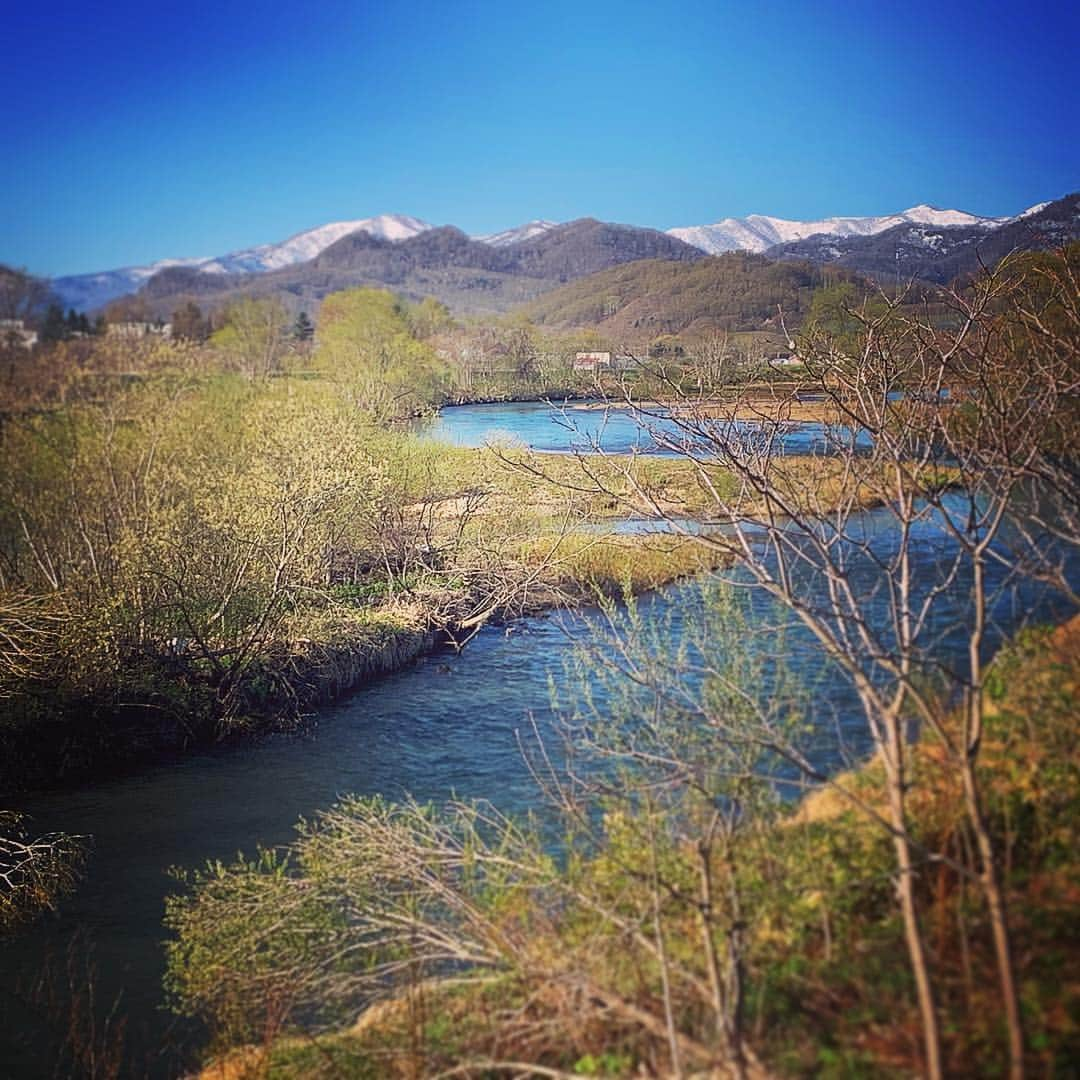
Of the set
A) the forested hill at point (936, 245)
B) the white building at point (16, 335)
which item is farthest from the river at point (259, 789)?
the white building at point (16, 335)

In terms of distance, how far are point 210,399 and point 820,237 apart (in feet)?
45.4

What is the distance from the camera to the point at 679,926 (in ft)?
23.5

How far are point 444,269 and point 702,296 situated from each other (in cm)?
5946

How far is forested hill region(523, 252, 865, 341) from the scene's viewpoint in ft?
54.9

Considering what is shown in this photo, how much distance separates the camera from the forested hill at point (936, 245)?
15930 millimetres

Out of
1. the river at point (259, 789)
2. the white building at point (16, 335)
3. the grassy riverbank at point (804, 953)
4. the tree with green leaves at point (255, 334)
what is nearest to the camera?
the grassy riverbank at point (804, 953)

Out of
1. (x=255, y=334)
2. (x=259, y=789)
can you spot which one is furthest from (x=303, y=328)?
(x=259, y=789)

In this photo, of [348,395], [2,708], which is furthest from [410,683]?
[348,395]

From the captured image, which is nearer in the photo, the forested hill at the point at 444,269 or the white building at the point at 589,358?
the white building at the point at 589,358

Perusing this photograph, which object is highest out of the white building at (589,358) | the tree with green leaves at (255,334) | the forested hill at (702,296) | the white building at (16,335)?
the tree with green leaves at (255,334)

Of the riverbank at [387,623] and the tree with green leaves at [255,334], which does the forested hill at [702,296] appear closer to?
the riverbank at [387,623]

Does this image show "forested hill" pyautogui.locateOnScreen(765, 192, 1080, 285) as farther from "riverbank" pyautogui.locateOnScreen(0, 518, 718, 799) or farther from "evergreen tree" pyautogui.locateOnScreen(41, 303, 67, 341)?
"evergreen tree" pyautogui.locateOnScreen(41, 303, 67, 341)

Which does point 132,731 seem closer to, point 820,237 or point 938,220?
point 820,237

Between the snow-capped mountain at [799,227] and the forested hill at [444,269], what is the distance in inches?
26.7
